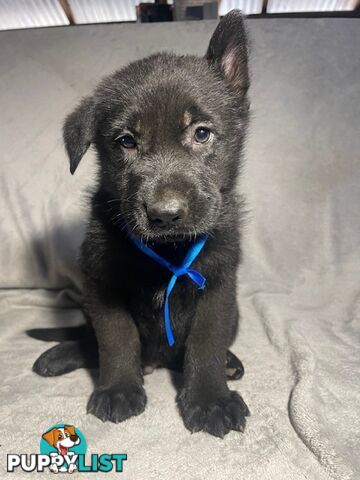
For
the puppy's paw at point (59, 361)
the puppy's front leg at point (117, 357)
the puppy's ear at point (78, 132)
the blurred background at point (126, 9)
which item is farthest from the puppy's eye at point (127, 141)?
the blurred background at point (126, 9)

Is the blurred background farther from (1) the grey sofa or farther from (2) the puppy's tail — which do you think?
(2) the puppy's tail

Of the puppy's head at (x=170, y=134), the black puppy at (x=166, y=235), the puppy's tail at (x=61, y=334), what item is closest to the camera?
the puppy's head at (x=170, y=134)

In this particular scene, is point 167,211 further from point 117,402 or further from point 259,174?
point 259,174

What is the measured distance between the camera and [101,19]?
5582 millimetres

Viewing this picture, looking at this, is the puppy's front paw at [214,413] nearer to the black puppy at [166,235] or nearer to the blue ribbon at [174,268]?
the black puppy at [166,235]

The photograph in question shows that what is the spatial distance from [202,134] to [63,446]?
1.30 meters

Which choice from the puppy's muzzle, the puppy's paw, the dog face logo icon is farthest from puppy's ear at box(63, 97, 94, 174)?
the dog face logo icon

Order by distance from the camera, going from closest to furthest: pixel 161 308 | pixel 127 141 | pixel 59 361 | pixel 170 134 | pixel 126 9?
pixel 170 134 → pixel 127 141 → pixel 161 308 → pixel 59 361 → pixel 126 9

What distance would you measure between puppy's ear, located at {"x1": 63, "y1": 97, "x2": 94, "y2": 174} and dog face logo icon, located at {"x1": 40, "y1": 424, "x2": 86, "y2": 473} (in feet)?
3.46

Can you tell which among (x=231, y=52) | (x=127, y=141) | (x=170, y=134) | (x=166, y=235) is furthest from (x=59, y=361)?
(x=231, y=52)

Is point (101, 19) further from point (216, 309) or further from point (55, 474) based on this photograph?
point (55, 474)

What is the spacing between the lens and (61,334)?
2.65 metres

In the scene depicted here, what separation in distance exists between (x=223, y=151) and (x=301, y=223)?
154 cm

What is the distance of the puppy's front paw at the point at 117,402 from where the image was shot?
1991mm
